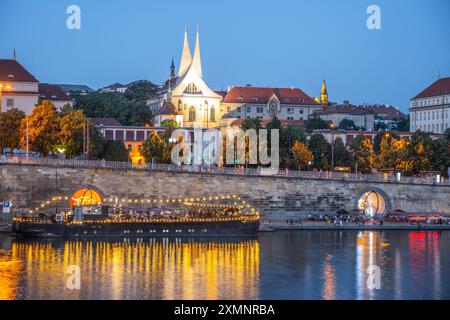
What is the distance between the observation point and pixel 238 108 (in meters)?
135

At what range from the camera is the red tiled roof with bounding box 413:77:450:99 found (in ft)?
395

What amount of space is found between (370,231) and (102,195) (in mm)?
19981

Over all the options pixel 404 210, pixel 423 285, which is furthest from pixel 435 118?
pixel 423 285

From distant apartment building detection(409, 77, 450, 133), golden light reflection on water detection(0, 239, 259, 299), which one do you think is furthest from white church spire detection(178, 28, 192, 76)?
golden light reflection on water detection(0, 239, 259, 299)

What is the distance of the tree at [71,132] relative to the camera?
246ft

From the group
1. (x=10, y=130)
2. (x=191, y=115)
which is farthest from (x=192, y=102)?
(x=10, y=130)

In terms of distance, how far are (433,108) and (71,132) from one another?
6133 centimetres

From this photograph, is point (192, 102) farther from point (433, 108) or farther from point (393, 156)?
point (393, 156)

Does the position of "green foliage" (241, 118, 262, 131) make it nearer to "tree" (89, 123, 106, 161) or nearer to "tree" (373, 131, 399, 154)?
"tree" (89, 123, 106, 161)

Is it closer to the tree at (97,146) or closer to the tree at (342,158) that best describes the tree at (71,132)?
the tree at (97,146)

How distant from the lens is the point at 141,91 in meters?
173

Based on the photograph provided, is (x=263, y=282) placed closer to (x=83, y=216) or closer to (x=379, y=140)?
(x=83, y=216)

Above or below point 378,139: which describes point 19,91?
above

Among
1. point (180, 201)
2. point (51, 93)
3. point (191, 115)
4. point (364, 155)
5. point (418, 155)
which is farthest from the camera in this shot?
point (191, 115)
